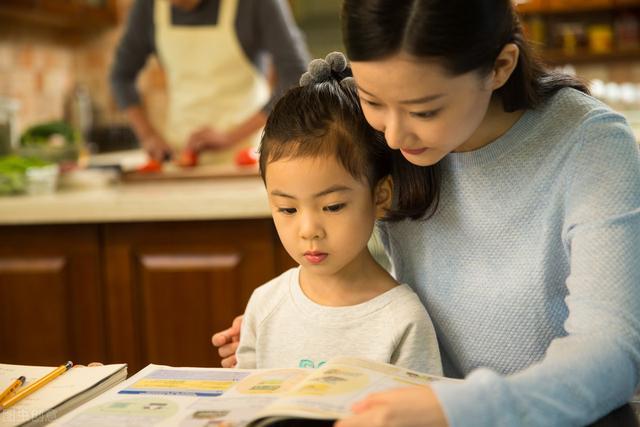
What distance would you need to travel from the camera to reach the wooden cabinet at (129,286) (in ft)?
7.64

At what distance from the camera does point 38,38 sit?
13.8 feet

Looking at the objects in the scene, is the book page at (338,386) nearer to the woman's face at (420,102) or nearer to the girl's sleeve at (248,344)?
the woman's face at (420,102)

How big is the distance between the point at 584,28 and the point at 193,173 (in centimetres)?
317

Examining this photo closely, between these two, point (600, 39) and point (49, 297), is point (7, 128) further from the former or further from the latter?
point (600, 39)

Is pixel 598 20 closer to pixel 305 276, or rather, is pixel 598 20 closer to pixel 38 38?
pixel 38 38

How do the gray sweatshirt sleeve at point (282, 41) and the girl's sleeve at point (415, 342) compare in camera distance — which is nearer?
the girl's sleeve at point (415, 342)

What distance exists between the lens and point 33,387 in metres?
1.01

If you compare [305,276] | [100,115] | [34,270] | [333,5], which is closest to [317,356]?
[305,276]

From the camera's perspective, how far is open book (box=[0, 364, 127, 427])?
36.5 inches

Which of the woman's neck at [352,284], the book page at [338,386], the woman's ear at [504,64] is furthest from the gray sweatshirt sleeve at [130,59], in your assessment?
the book page at [338,386]

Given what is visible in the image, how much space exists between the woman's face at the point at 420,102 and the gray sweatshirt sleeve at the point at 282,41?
161 centimetres

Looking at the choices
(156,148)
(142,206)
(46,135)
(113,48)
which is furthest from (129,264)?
(113,48)

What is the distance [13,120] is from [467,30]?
248 cm

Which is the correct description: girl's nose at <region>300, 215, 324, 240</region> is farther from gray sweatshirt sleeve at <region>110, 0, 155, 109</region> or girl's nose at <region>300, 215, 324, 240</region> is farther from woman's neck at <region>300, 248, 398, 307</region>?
gray sweatshirt sleeve at <region>110, 0, 155, 109</region>
